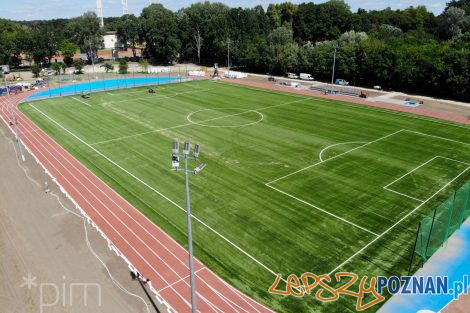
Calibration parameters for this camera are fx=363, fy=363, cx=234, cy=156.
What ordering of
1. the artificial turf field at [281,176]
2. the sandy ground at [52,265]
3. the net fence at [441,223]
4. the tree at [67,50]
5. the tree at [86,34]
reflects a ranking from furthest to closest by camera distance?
the tree at [86,34] < the tree at [67,50] < the artificial turf field at [281,176] < the net fence at [441,223] < the sandy ground at [52,265]

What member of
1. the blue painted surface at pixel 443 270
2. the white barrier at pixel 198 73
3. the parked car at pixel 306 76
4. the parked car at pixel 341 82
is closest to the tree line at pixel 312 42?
the parked car at pixel 306 76

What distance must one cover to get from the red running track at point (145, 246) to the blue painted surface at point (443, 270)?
7.00 m

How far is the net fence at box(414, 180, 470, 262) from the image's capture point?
67.5 ft

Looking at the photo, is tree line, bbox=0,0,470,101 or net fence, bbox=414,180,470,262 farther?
tree line, bbox=0,0,470,101

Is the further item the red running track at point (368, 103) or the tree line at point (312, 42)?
the tree line at point (312, 42)

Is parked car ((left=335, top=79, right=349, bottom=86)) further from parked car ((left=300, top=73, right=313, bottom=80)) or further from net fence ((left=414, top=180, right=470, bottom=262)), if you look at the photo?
net fence ((left=414, top=180, right=470, bottom=262))

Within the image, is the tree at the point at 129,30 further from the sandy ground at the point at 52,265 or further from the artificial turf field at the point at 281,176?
the sandy ground at the point at 52,265

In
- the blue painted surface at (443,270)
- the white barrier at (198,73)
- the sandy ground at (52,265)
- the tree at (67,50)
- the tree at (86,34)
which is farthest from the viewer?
the tree at (86,34)

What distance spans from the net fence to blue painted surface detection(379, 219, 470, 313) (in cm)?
39

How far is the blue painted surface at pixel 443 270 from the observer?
18156mm

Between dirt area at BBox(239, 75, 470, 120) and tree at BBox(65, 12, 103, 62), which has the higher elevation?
tree at BBox(65, 12, 103, 62)

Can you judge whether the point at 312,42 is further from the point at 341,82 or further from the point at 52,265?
the point at 52,265

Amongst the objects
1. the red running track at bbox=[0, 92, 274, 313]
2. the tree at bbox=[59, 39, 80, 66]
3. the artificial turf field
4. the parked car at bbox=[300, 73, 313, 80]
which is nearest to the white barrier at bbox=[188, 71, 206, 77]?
the parked car at bbox=[300, 73, 313, 80]

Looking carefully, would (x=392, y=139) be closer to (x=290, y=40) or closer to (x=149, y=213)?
(x=149, y=213)
